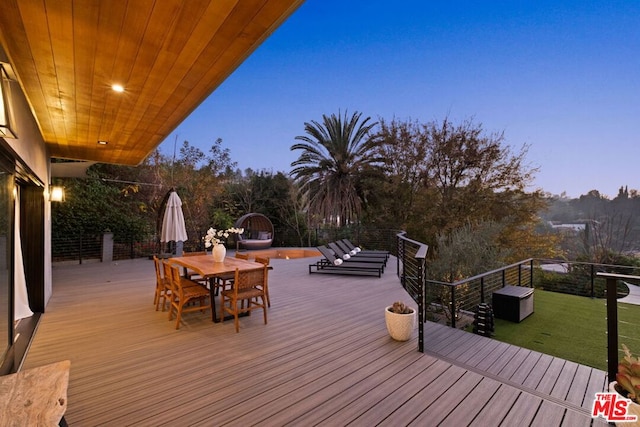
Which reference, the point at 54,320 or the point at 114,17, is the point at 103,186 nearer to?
the point at 54,320

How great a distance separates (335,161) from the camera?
14.0 metres

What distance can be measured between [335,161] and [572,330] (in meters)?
10.6

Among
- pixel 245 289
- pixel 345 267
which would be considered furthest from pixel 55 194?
Answer: pixel 345 267

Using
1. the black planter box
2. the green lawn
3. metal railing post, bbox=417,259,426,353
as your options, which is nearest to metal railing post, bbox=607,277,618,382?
metal railing post, bbox=417,259,426,353

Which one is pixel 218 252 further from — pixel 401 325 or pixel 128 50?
pixel 128 50

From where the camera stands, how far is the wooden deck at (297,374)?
2.24 m

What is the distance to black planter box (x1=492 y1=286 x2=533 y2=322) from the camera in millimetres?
5738

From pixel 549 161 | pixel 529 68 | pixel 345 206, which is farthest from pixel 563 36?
pixel 345 206

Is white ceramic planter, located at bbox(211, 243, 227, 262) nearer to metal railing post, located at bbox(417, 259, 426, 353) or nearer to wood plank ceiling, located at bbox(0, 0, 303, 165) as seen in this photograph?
wood plank ceiling, located at bbox(0, 0, 303, 165)

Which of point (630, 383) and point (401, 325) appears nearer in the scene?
point (630, 383)

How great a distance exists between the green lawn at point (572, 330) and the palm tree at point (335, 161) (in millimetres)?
8579

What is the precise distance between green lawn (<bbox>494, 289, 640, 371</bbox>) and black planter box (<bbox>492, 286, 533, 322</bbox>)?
0.13m

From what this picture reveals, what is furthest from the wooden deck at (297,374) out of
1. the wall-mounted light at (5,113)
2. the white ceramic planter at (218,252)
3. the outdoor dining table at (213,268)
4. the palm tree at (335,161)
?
the palm tree at (335,161)

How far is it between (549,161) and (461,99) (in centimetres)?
533
